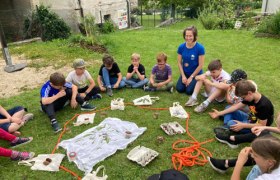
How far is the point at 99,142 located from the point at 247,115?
2.25m

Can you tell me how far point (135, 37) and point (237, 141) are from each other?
767 centimetres

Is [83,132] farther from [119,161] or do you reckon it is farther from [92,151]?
[119,161]

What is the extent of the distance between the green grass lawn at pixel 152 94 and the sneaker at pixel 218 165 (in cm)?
7

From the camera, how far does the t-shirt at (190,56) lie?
497 cm

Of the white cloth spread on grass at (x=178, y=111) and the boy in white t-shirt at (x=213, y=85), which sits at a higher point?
the boy in white t-shirt at (x=213, y=85)

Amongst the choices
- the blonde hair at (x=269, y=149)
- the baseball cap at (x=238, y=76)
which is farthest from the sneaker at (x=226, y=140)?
the blonde hair at (x=269, y=149)

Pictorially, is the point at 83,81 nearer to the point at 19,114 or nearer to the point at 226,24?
the point at 19,114

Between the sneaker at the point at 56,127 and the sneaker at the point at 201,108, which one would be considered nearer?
the sneaker at the point at 56,127

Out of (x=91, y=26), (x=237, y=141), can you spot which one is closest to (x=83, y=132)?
(x=237, y=141)

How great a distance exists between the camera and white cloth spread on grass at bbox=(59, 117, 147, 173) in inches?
133

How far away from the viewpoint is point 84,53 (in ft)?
27.0

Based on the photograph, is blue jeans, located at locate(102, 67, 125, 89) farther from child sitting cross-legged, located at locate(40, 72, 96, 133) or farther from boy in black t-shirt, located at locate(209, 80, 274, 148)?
boy in black t-shirt, located at locate(209, 80, 274, 148)

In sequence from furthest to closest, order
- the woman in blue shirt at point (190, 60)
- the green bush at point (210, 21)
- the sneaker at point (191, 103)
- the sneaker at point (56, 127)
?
1. the green bush at point (210, 21)
2. the woman in blue shirt at point (190, 60)
3. the sneaker at point (191, 103)
4. the sneaker at point (56, 127)

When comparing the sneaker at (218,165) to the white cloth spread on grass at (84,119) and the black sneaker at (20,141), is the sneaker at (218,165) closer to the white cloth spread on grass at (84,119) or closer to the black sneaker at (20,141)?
the white cloth spread on grass at (84,119)
